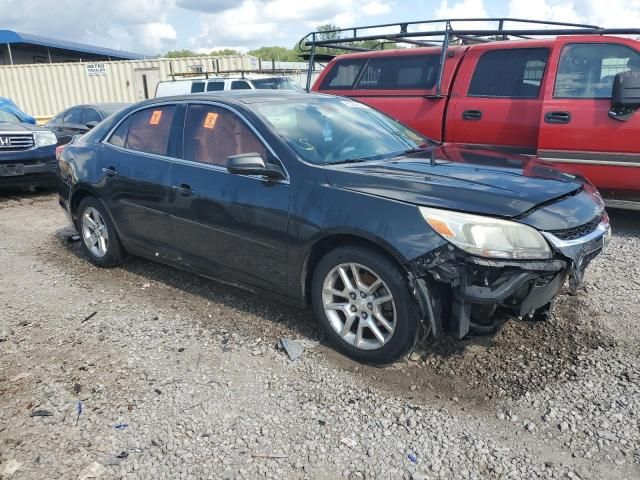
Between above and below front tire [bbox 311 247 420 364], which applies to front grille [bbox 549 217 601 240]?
above

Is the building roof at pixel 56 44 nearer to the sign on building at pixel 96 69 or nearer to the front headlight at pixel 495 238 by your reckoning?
the sign on building at pixel 96 69

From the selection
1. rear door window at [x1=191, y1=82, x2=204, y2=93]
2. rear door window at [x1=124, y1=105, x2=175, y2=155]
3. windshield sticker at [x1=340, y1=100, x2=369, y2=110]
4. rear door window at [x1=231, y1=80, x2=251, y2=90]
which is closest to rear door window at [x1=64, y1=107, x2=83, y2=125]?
rear door window at [x1=191, y1=82, x2=204, y2=93]

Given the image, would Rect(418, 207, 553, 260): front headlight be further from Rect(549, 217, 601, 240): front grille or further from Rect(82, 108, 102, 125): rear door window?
Rect(82, 108, 102, 125): rear door window

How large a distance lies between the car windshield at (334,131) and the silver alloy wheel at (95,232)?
7.01 ft

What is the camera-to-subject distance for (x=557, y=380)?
3.08m

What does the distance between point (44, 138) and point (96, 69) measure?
12812mm

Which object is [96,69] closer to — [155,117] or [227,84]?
[227,84]

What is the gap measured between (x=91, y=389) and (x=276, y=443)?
4.00 ft

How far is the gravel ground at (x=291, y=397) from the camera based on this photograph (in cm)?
253

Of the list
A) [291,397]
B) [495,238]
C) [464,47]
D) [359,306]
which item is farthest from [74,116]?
[495,238]

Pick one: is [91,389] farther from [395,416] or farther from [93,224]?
[93,224]

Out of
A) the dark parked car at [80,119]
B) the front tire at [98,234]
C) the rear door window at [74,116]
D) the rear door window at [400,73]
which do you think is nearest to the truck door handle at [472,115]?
the rear door window at [400,73]

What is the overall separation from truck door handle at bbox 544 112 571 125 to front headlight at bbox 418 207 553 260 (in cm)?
331

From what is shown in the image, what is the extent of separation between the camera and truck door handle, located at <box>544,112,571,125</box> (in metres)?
5.58
